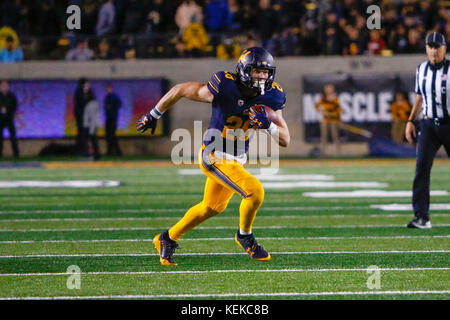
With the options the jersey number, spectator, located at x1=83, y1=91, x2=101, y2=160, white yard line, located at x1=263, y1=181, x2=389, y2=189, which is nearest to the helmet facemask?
the jersey number

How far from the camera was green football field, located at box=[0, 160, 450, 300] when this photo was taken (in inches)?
Result: 189

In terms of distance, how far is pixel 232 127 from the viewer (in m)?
5.72

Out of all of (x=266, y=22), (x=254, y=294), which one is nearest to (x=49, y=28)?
(x=266, y=22)

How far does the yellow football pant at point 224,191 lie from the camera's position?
559cm

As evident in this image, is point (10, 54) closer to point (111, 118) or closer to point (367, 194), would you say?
point (111, 118)

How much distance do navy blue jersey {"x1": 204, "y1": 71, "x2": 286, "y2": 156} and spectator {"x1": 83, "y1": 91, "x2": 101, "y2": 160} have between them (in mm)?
11195

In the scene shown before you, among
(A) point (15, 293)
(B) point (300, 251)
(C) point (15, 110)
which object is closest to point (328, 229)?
(B) point (300, 251)

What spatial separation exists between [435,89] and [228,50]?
1091 centimetres

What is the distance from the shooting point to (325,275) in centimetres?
520

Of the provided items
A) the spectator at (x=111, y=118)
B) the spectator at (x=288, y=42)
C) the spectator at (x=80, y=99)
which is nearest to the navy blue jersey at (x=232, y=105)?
the spectator at (x=80, y=99)

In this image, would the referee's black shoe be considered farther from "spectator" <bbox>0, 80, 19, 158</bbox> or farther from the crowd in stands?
"spectator" <bbox>0, 80, 19, 158</bbox>

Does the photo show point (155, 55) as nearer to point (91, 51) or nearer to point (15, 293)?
point (91, 51)

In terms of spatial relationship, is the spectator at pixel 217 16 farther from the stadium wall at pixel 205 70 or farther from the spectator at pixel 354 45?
the spectator at pixel 354 45
